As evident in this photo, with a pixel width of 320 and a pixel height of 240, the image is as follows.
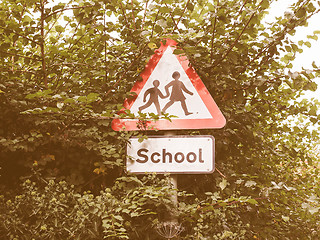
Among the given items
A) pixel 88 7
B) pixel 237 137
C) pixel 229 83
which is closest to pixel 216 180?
pixel 237 137

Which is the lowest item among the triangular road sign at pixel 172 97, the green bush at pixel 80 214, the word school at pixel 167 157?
the green bush at pixel 80 214

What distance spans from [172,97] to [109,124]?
0.63m

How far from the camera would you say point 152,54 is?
8.04 feet

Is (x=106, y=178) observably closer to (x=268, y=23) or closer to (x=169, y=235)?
(x=169, y=235)

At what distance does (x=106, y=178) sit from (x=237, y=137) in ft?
3.58

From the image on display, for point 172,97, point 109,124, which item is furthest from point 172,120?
point 109,124

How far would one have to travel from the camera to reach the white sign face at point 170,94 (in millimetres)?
2340

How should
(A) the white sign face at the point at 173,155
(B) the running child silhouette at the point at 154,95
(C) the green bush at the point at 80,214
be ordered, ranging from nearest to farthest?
1. (C) the green bush at the point at 80,214
2. (A) the white sign face at the point at 173,155
3. (B) the running child silhouette at the point at 154,95

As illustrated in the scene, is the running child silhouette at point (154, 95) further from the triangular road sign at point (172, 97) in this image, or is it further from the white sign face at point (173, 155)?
the white sign face at point (173, 155)

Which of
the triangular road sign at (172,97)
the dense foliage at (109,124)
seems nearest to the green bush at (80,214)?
the dense foliage at (109,124)

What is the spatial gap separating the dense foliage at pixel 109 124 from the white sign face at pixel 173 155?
3.0 inches

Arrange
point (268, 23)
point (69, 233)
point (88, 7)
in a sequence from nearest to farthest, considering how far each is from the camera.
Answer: point (69, 233)
point (88, 7)
point (268, 23)

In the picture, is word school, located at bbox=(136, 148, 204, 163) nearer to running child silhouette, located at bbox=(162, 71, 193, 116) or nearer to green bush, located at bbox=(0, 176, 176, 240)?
green bush, located at bbox=(0, 176, 176, 240)

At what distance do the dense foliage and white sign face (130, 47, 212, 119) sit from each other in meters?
0.14
